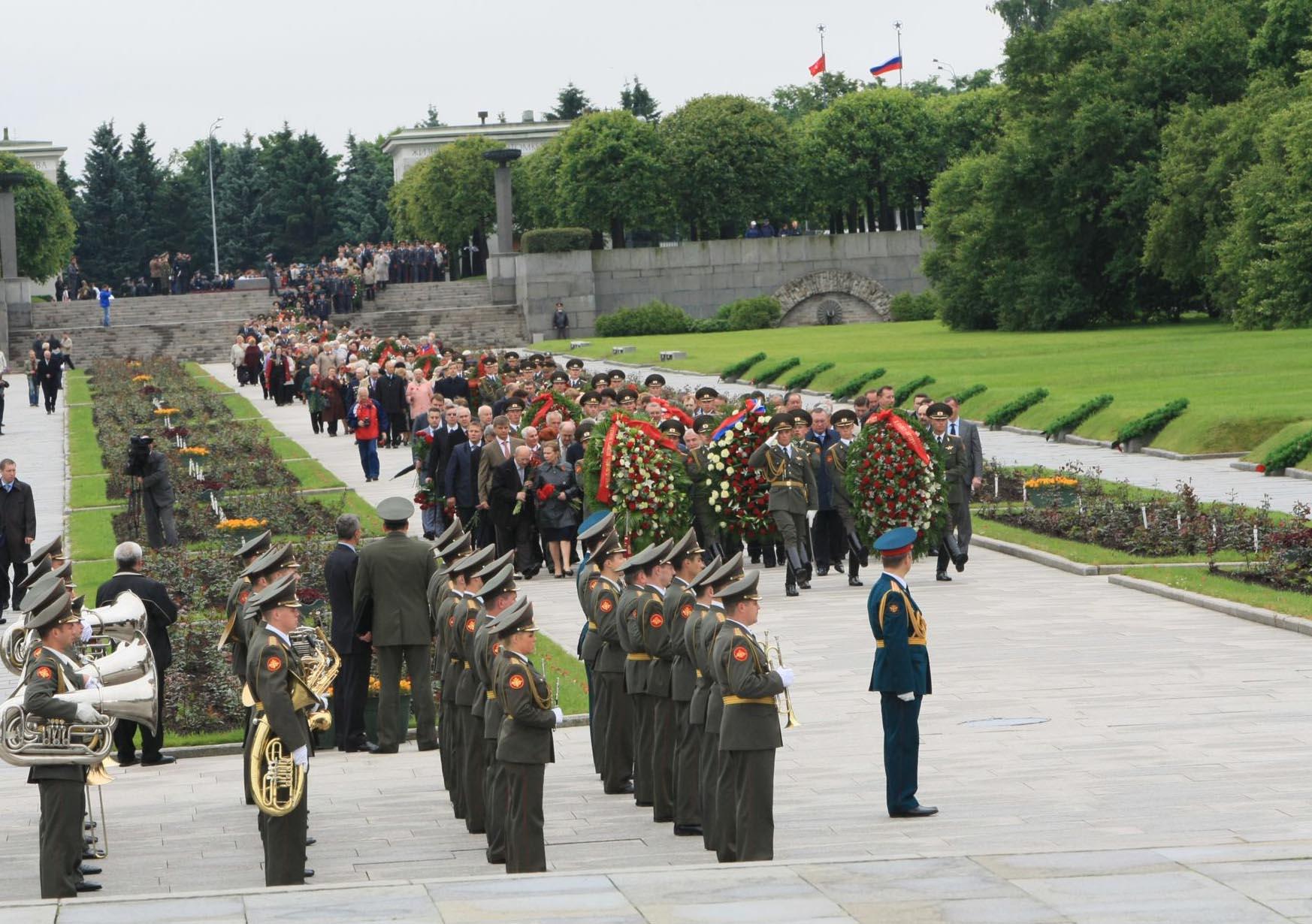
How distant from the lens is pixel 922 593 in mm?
20172

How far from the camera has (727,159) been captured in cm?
7456

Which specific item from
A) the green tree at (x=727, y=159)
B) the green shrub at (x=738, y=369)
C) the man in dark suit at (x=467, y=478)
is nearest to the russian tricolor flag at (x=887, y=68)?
the green tree at (x=727, y=159)

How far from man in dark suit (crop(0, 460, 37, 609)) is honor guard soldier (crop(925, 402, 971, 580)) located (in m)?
9.38

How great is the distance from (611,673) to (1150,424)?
21.0m

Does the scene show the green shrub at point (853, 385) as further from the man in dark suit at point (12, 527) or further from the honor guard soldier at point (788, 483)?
the man in dark suit at point (12, 527)

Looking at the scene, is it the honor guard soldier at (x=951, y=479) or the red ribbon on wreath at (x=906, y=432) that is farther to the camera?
the honor guard soldier at (x=951, y=479)

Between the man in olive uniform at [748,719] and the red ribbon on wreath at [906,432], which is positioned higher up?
the red ribbon on wreath at [906,432]

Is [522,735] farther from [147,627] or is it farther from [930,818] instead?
[147,627]

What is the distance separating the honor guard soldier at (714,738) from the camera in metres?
10.5

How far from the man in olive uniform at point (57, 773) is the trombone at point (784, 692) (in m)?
3.54

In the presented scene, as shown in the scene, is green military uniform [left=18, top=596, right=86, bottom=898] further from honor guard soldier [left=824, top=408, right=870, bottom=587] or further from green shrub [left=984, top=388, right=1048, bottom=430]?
green shrub [left=984, top=388, right=1048, bottom=430]

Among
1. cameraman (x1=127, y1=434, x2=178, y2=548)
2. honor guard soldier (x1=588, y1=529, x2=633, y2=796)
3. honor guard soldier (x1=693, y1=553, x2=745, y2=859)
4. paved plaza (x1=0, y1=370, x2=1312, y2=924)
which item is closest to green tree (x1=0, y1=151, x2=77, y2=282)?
cameraman (x1=127, y1=434, x2=178, y2=548)

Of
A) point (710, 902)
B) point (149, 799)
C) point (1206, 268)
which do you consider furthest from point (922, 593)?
point (1206, 268)

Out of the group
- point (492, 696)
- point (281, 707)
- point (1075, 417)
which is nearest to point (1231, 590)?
point (492, 696)
